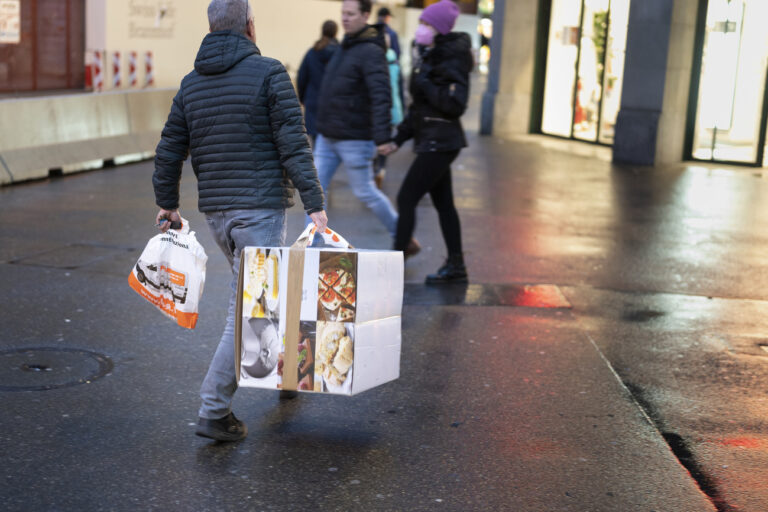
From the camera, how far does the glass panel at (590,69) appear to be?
17.6 m

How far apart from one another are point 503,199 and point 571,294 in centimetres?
432

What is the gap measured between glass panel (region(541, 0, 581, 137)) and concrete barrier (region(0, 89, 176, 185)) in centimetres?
738

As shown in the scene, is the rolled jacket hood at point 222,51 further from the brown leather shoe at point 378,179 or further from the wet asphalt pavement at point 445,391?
the brown leather shoe at point 378,179

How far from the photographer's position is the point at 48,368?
538cm

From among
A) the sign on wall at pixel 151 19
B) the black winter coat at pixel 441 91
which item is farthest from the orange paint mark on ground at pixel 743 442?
the sign on wall at pixel 151 19

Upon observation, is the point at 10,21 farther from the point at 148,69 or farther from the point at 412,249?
the point at 412,249

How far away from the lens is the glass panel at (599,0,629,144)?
17.0 meters

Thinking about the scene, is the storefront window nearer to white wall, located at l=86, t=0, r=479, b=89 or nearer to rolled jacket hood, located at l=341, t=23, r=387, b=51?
white wall, located at l=86, t=0, r=479, b=89

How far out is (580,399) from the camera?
5270 millimetres

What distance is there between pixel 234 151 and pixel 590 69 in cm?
1450

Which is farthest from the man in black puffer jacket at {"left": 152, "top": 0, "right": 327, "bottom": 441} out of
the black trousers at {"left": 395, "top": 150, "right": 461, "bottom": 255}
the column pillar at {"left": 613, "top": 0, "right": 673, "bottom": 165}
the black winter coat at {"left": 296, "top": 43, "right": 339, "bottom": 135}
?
the column pillar at {"left": 613, "top": 0, "right": 673, "bottom": 165}

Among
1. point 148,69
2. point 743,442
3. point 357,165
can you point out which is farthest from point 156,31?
point 743,442

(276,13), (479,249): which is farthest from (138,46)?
(479,249)

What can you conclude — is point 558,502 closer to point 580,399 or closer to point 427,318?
point 580,399
